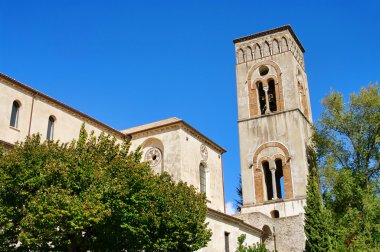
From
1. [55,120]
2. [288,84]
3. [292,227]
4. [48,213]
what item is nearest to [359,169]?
[292,227]

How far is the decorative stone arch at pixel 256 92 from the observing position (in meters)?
38.3

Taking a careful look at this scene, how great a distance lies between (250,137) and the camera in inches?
1503

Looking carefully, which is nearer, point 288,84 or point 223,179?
point 223,179

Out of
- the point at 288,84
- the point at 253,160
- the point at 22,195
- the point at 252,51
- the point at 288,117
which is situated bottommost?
the point at 22,195

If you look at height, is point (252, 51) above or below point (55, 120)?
above

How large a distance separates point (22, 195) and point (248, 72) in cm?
2709

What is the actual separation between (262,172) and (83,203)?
22975mm

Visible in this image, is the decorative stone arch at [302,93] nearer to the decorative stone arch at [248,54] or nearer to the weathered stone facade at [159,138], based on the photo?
the decorative stone arch at [248,54]

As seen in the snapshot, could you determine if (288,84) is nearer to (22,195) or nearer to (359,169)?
(359,169)

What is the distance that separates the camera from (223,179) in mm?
33656

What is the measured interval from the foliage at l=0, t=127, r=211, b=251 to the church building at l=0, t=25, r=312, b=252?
18.8 ft

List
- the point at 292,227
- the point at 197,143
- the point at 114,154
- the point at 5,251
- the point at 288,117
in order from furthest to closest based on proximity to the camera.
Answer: the point at 288,117 < the point at 292,227 < the point at 197,143 < the point at 114,154 < the point at 5,251

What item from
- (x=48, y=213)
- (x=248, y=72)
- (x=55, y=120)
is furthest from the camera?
(x=248, y=72)

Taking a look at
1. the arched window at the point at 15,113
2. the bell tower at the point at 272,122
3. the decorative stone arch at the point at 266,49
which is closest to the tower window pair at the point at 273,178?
the bell tower at the point at 272,122
